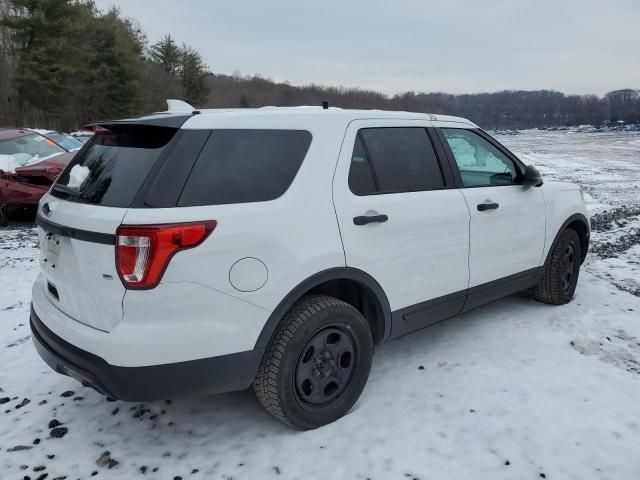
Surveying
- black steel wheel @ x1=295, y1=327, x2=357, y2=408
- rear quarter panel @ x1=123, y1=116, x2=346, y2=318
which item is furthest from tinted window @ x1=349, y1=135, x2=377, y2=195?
black steel wheel @ x1=295, y1=327, x2=357, y2=408

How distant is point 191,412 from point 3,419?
115 cm

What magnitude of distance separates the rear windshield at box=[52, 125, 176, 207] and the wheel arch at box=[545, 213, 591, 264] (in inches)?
141

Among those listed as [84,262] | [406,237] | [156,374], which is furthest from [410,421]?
[84,262]

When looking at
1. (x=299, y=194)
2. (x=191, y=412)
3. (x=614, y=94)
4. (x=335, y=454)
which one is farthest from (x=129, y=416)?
(x=614, y=94)

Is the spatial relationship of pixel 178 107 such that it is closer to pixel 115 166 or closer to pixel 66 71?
pixel 115 166

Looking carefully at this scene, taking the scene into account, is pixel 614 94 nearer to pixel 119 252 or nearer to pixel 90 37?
pixel 90 37

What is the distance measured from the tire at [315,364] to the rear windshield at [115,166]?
1.06m

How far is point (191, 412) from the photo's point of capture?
3.17 m

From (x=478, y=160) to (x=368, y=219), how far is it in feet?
5.70

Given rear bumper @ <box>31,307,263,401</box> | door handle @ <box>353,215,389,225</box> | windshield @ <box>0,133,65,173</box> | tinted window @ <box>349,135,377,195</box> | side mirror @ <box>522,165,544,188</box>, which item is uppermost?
windshield @ <box>0,133,65,173</box>

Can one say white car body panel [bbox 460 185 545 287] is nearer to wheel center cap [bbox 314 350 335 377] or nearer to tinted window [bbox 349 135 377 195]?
tinted window [bbox 349 135 377 195]

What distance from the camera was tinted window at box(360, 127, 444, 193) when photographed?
320 centimetres

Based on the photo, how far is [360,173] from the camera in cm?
305

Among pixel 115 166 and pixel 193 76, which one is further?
pixel 193 76
